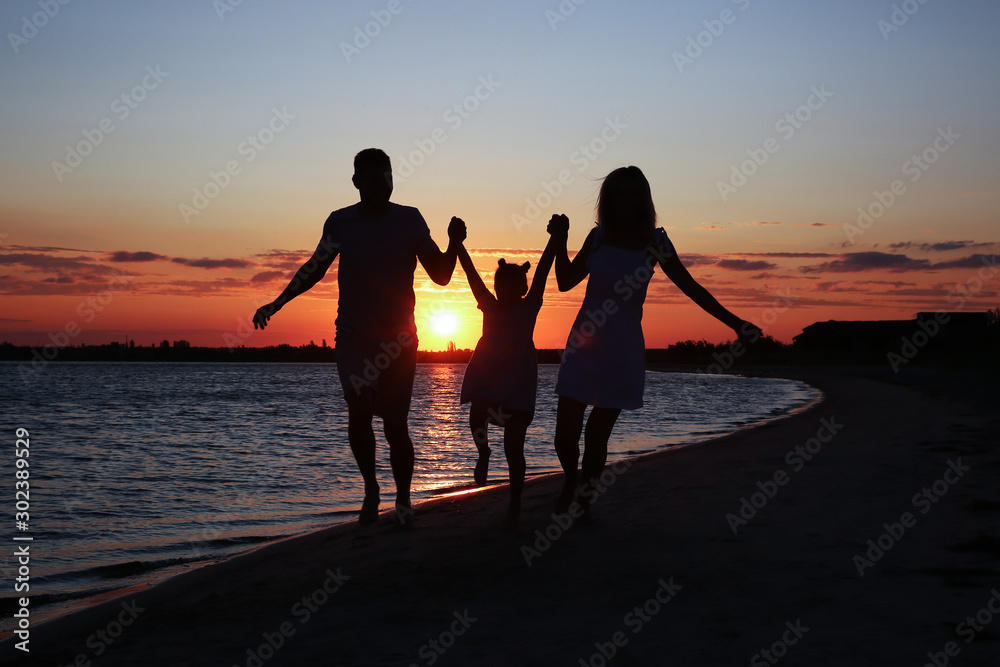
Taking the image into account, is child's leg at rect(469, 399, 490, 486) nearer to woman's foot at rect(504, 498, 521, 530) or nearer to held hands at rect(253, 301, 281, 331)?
woman's foot at rect(504, 498, 521, 530)

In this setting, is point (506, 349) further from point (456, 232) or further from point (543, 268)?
point (456, 232)

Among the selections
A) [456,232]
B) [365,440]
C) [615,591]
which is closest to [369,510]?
[365,440]

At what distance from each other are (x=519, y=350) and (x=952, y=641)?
10.4 ft

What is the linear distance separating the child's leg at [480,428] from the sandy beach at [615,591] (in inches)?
23.6

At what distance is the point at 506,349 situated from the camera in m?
5.27

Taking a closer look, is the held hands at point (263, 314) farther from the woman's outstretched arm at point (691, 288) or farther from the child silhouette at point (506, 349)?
the woman's outstretched arm at point (691, 288)

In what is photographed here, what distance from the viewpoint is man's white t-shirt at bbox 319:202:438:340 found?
15.2ft

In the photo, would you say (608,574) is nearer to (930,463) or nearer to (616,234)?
(616,234)

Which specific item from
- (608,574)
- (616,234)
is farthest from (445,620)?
(616,234)

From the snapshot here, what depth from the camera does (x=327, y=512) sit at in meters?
7.87

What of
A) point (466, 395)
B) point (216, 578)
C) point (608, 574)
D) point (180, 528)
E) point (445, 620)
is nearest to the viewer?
point (445, 620)

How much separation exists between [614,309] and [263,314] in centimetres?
203

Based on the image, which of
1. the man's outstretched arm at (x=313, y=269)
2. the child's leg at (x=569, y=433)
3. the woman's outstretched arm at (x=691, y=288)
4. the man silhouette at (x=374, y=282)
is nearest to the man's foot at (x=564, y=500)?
the child's leg at (x=569, y=433)

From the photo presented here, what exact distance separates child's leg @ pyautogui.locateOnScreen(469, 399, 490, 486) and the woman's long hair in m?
1.63
